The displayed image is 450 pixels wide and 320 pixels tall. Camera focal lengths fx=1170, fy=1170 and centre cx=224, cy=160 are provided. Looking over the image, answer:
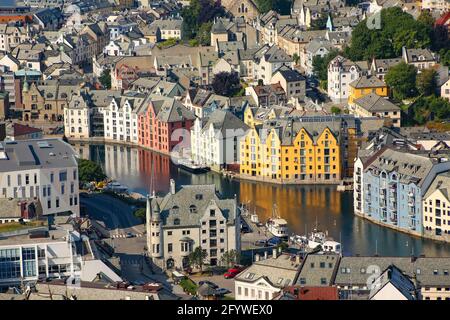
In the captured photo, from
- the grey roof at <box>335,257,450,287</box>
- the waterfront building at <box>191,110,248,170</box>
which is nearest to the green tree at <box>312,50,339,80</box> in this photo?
the waterfront building at <box>191,110,248,170</box>

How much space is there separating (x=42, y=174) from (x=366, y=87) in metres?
11.6

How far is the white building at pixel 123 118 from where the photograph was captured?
2906 cm

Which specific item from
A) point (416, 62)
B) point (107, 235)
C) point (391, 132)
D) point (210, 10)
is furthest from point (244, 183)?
point (210, 10)

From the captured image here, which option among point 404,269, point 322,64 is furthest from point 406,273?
point 322,64

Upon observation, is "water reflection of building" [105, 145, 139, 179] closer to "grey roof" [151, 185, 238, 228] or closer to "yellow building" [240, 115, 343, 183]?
"yellow building" [240, 115, 343, 183]

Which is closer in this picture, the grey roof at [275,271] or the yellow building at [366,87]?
the grey roof at [275,271]

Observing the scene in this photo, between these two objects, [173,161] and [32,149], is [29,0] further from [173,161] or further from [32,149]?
[32,149]

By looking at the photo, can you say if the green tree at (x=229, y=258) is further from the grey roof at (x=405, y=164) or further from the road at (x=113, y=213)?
the grey roof at (x=405, y=164)

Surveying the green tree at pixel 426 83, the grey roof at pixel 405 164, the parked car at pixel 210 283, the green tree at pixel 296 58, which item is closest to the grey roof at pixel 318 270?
the parked car at pixel 210 283

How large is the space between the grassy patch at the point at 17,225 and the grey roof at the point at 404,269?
4391 mm

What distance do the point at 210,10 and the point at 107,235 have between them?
2384cm

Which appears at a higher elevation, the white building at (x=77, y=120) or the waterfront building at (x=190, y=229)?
the white building at (x=77, y=120)

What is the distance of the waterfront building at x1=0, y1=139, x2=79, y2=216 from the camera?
1895cm

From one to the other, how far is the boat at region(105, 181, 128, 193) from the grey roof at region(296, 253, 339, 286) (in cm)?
963
